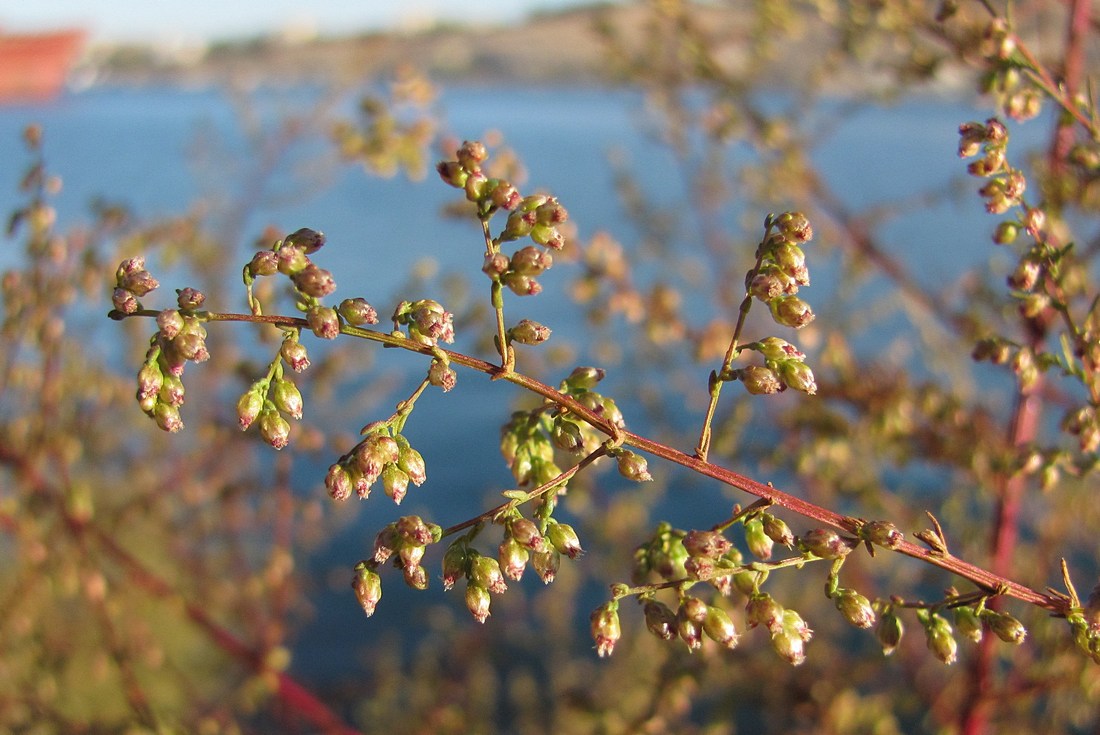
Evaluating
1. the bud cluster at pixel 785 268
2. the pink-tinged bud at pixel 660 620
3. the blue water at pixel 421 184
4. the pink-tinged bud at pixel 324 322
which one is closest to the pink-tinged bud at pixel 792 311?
the bud cluster at pixel 785 268

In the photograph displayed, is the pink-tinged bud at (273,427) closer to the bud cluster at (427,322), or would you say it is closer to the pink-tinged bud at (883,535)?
the bud cluster at (427,322)

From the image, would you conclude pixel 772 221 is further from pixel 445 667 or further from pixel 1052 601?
pixel 445 667

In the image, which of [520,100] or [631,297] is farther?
[520,100]

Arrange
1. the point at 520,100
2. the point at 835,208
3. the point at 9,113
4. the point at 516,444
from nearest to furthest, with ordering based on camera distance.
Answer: the point at 516,444, the point at 835,208, the point at 9,113, the point at 520,100

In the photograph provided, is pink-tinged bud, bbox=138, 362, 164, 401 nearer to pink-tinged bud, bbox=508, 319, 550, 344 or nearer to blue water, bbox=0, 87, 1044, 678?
pink-tinged bud, bbox=508, 319, 550, 344

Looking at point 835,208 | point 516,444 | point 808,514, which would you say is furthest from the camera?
point 835,208

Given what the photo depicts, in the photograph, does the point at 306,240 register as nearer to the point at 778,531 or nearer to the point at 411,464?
the point at 411,464

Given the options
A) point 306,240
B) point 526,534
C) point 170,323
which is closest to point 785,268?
point 526,534

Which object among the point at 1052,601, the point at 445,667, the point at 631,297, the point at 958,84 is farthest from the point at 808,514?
the point at 445,667
